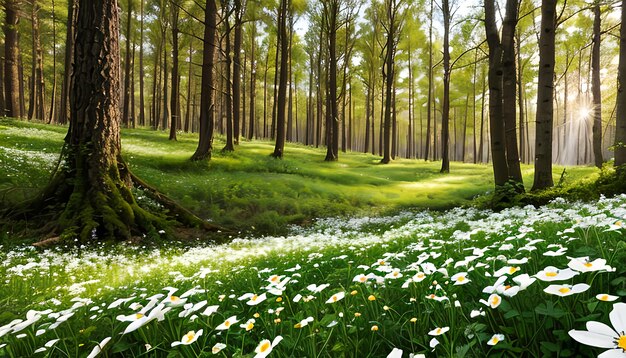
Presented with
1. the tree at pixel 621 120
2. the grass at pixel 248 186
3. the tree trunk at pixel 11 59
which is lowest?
the grass at pixel 248 186

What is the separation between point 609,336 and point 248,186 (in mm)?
11120

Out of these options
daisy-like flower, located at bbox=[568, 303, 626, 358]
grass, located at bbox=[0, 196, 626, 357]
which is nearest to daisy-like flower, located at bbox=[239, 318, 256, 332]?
grass, located at bbox=[0, 196, 626, 357]

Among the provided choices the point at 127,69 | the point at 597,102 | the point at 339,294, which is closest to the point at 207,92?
the point at 339,294

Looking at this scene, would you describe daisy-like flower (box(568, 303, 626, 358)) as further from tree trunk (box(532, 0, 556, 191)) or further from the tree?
the tree

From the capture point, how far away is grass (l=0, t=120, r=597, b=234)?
9398 mm

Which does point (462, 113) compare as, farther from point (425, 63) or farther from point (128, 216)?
point (128, 216)

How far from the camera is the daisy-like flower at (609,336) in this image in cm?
92

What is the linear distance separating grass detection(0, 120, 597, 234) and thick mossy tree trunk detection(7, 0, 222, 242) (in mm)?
1549

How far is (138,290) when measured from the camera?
3.10m

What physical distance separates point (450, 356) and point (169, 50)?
115 feet

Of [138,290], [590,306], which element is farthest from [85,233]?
[590,306]

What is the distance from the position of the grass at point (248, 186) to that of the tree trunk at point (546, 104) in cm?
259

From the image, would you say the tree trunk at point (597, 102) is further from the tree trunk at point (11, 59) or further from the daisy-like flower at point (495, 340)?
the tree trunk at point (11, 59)

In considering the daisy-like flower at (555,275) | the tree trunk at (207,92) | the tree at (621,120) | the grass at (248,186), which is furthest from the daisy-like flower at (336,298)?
the tree trunk at (207,92)
